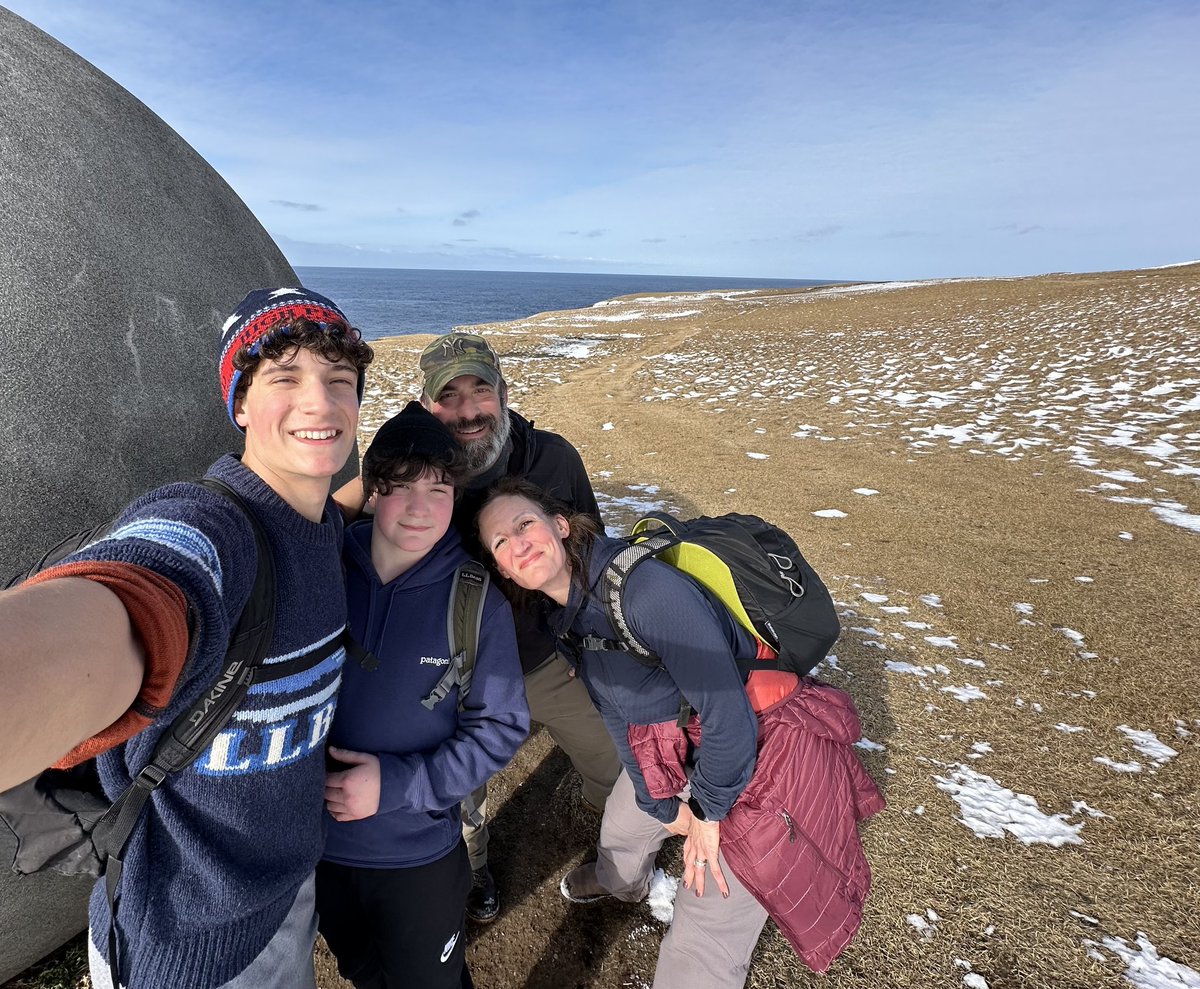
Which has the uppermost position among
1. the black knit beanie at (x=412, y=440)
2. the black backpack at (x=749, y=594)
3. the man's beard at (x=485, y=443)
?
the black knit beanie at (x=412, y=440)

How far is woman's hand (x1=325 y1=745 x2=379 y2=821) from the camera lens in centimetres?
171

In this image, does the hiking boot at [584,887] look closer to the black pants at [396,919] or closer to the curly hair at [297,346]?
the black pants at [396,919]

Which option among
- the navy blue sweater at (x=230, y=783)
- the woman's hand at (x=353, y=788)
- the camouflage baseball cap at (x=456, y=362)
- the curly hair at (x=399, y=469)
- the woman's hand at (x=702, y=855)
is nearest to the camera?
the navy blue sweater at (x=230, y=783)

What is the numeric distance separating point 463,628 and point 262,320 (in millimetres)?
1064

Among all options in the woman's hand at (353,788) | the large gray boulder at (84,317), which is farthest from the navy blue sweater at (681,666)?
the large gray boulder at (84,317)

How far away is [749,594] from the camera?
222cm

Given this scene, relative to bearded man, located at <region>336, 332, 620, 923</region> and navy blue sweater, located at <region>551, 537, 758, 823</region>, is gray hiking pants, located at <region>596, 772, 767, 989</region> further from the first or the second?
bearded man, located at <region>336, 332, 620, 923</region>

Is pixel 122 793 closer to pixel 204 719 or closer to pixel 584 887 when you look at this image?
pixel 204 719

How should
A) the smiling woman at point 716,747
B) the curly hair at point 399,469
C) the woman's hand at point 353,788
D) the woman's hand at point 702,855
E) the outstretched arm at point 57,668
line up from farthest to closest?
the woman's hand at point 702,855
the smiling woman at point 716,747
the curly hair at point 399,469
the woman's hand at point 353,788
the outstretched arm at point 57,668

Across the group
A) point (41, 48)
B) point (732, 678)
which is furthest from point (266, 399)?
point (41, 48)

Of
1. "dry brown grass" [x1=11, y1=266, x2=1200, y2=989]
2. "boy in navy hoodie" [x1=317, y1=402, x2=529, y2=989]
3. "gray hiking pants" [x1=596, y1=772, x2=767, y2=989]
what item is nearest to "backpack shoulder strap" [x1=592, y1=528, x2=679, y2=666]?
"boy in navy hoodie" [x1=317, y1=402, x2=529, y2=989]

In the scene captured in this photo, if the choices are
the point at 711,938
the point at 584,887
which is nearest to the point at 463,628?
the point at 711,938

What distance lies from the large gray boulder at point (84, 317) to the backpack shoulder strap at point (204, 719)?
1025mm

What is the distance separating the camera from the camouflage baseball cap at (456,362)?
3.16 m
